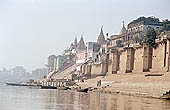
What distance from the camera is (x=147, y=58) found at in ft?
135

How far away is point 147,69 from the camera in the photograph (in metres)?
41.0

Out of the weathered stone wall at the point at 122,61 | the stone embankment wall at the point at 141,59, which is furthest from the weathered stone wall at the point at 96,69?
the weathered stone wall at the point at 122,61

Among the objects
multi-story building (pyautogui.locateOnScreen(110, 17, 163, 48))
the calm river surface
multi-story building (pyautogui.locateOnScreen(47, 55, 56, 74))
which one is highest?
multi-story building (pyautogui.locateOnScreen(110, 17, 163, 48))

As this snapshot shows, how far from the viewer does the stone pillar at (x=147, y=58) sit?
41.0 m

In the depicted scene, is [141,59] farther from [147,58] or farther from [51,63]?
[51,63]

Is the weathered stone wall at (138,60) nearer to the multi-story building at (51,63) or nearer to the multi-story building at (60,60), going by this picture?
the multi-story building at (60,60)

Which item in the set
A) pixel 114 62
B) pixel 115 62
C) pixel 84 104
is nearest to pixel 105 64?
pixel 114 62

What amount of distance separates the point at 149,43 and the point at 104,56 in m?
19.8

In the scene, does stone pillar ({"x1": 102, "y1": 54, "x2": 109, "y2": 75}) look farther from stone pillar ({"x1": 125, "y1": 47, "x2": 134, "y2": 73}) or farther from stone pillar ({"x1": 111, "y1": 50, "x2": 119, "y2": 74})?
stone pillar ({"x1": 125, "y1": 47, "x2": 134, "y2": 73})

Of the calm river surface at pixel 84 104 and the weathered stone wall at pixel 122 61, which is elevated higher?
the weathered stone wall at pixel 122 61

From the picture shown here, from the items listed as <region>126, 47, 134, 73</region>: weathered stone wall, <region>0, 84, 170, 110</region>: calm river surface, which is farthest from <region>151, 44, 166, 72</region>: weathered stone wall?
<region>0, 84, 170, 110</region>: calm river surface

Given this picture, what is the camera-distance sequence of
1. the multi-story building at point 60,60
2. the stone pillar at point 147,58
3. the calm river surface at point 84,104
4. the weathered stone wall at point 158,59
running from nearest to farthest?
the calm river surface at point 84,104 < the weathered stone wall at point 158,59 < the stone pillar at point 147,58 < the multi-story building at point 60,60

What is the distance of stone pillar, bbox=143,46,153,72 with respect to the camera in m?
41.0

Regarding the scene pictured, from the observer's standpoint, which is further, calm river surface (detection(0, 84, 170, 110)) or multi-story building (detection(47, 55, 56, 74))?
multi-story building (detection(47, 55, 56, 74))
